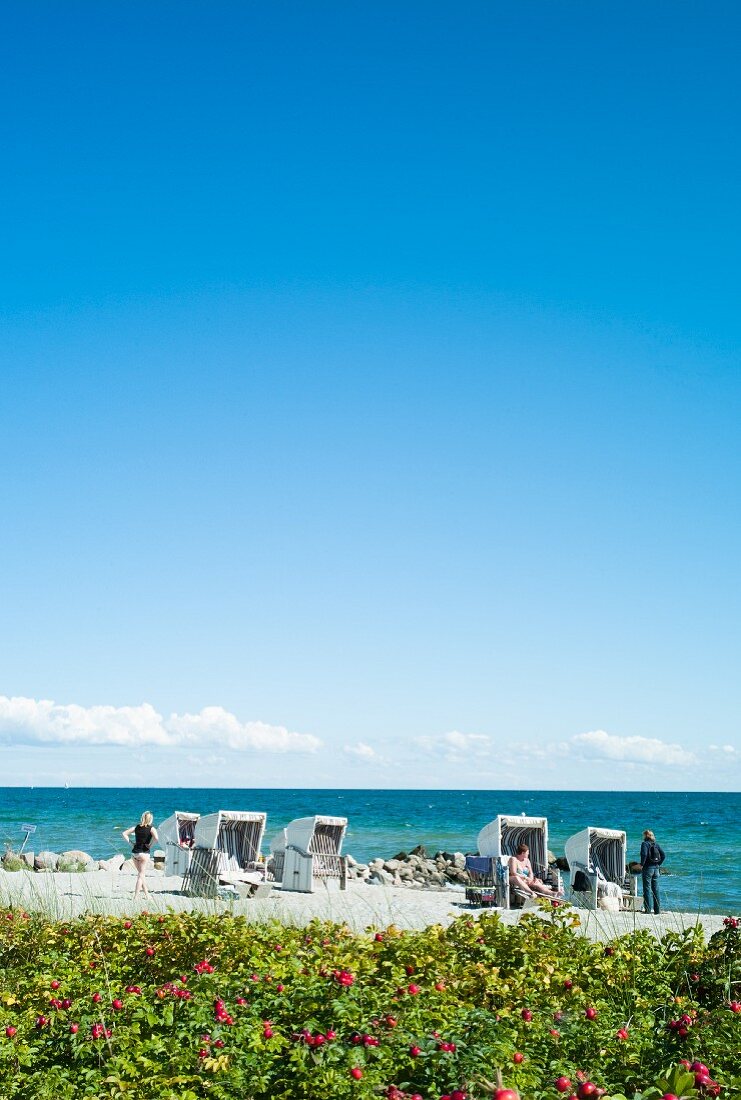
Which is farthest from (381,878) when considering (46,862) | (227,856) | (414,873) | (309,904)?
(46,862)

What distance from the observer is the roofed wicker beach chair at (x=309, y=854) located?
50.8ft

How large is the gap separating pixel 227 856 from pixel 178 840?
4.04 ft

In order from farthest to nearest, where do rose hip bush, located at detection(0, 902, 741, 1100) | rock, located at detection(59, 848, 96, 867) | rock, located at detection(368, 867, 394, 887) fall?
rock, located at detection(59, 848, 96, 867) < rock, located at detection(368, 867, 394, 887) < rose hip bush, located at detection(0, 902, 741, 1100)

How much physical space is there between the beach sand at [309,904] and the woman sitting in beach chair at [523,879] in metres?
0.62

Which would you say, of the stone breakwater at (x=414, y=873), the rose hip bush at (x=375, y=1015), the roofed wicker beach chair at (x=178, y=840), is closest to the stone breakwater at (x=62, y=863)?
the roofed wicker beach chair at (x=178, y=840)

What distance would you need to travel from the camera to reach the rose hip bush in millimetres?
3361

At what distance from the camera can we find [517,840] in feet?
57.7

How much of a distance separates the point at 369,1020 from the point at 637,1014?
121 cm

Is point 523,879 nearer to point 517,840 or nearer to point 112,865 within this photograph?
point 517,840

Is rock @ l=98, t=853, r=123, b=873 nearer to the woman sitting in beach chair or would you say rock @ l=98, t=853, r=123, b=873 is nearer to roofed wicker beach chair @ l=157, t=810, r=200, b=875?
roofed wicker beach chair @ l=157, t=810, r=200, b=875

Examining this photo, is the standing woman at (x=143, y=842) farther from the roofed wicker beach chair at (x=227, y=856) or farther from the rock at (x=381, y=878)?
the rock at (x=381, y=878)

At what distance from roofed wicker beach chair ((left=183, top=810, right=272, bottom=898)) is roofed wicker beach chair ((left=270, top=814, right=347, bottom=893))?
40 centimetres

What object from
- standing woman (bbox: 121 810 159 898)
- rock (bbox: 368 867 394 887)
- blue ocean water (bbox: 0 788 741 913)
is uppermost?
standing woman (bbox: 121 810 159 898)

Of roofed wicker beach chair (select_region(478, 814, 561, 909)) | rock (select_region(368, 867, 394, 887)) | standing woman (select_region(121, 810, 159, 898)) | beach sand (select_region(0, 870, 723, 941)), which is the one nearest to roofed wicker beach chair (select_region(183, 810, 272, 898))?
beach sand (select_region(0, 870, 723, 941))
